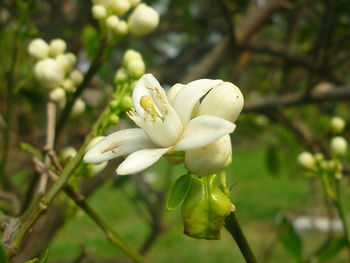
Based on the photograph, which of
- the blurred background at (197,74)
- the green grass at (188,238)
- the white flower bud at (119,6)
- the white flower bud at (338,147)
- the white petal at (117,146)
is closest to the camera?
the white petal at (117,146)

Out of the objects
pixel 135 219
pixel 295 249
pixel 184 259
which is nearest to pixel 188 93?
pixel 295 249

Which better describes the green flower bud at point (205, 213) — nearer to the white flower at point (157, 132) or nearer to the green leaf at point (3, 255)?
the white flower at point (157, 132)

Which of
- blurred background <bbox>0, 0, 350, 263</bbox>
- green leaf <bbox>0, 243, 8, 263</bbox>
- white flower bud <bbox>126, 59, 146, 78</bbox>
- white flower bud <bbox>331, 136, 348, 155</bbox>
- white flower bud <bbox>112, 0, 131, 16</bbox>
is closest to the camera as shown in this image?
green leaf <bbox>0, 243, 8, 263</bbox>

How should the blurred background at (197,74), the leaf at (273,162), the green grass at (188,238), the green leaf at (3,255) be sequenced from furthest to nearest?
the green grass at (188,238)
the leaf at (273,162)
the blurred background at (197,74)
the green leaf at (3,255)

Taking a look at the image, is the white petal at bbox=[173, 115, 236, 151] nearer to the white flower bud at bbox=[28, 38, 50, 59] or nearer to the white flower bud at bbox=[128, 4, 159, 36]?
the white flower bud at bbox=[128, 4, 159, 36]

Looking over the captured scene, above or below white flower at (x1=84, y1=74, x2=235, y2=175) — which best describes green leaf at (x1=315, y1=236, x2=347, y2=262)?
below

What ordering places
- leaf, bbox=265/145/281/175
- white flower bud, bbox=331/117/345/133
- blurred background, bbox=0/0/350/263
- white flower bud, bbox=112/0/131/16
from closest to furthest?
white flower bud, bbox=112/0/131/16, white flower bud, bbox=331/117/345/133, blurred background, bbox=0/0/350/263, leaf, bbox=265/145/281/175

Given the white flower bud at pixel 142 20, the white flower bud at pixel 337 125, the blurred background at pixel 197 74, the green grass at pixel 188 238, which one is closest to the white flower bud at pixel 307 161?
the blurred background at pixel 197 74

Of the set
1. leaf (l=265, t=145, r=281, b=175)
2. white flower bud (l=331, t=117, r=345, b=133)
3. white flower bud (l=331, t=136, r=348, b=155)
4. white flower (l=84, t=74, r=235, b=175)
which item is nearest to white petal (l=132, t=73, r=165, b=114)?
white flower (l=84, t=74, r=235, b=175)
